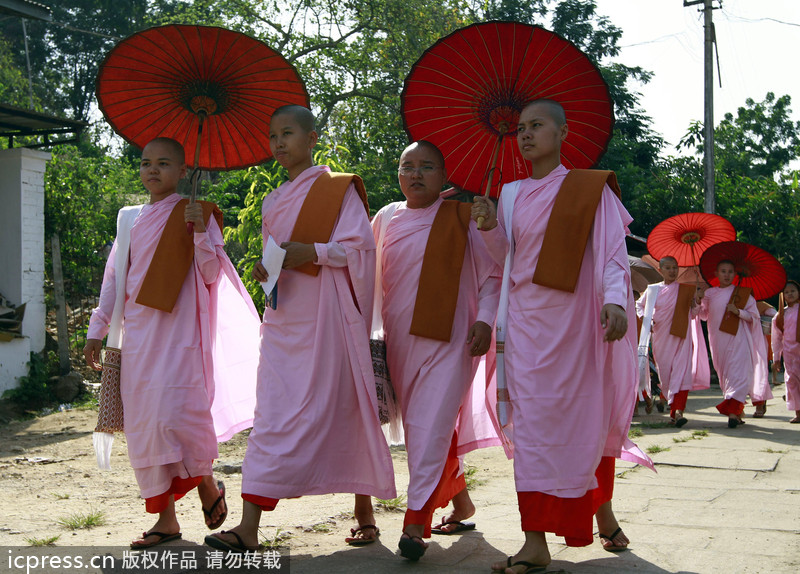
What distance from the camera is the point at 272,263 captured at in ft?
13.3

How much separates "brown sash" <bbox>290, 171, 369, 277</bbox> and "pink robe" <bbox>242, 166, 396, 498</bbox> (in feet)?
0.17

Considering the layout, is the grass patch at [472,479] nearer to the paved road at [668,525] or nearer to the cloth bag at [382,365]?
the paved road at [668,525]

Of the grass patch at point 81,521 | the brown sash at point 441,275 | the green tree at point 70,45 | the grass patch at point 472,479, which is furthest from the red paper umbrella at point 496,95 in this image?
the green tree at point 70,45

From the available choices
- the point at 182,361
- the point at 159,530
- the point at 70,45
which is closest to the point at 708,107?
the point at 182,361

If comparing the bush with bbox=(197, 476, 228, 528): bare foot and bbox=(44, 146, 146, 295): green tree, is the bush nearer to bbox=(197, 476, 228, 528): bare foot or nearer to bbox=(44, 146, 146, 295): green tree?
bbox=(44, 146, 146, 295): green tree

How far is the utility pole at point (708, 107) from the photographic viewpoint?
15.3 meters

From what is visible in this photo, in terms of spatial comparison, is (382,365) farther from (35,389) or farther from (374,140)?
(374,140)

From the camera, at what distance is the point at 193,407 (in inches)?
167

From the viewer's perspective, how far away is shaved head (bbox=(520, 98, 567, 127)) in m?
4.05

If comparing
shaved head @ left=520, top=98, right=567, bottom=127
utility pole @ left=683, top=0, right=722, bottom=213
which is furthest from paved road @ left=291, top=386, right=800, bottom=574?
utility pole @ left=683, top=0, right=722, bottom=213

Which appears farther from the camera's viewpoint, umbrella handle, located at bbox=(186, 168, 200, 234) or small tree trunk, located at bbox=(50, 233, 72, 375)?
small tree trunk, located at bbox=(50, 233, 72, 375)

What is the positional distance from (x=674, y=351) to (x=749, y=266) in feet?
4.57

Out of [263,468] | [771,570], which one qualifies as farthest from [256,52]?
[771,570]

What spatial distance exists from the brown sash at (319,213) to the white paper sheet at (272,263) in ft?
0.45
